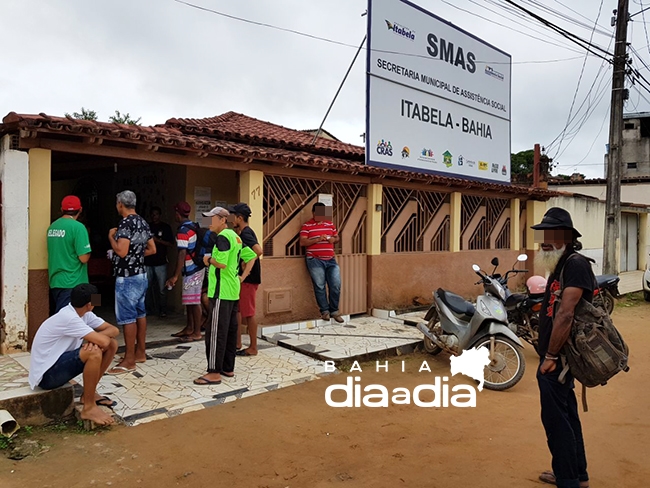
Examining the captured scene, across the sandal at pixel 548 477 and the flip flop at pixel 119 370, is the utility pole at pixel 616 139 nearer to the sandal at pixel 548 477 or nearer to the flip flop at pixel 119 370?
the sandal at pixel 548 477

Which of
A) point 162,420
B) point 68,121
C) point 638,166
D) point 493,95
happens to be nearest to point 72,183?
point 68,121

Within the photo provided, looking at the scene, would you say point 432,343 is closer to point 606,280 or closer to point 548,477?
point 548,477

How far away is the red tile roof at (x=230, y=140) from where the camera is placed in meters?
5.37

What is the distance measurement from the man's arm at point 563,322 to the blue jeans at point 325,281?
16.6 ft

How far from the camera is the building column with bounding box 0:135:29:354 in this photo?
5410 millimetres

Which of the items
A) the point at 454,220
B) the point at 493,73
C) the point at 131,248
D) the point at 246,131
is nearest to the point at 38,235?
the point at 131,248

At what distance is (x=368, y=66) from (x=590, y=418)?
6.52 m

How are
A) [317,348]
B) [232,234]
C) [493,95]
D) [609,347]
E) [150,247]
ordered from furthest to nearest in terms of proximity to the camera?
[493,95], [317,348], [150,247], [232,234], [609,347]

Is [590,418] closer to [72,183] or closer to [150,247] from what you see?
[150,247]

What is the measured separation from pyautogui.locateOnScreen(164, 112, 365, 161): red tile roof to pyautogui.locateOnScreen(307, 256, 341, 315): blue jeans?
242 cm

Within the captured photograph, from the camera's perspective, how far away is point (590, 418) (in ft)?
15.7

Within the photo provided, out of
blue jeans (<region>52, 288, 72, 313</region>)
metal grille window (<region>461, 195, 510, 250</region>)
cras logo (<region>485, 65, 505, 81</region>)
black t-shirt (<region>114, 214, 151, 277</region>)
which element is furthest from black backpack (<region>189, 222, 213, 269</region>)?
cras logo (<region>485, 65, 505, 81</region>)

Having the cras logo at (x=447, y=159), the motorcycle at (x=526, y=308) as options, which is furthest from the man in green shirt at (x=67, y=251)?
the cras logo at (x=447, y=159)

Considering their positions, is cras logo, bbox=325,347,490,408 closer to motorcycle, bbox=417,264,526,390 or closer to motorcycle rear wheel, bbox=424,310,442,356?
motorcycle, bbox=417,264,526,390
